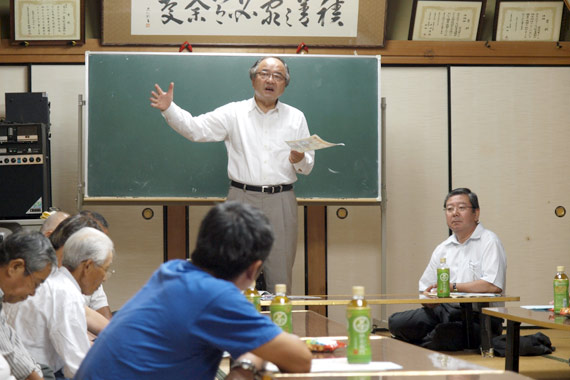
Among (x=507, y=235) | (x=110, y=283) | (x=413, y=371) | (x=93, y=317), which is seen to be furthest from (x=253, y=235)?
(x=507, y=235)

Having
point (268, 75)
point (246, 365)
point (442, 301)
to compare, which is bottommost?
point (442, 301)

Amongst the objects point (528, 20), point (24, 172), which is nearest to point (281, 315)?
point (24, 172)

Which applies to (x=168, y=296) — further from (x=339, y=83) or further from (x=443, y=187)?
(x=443, y=187)

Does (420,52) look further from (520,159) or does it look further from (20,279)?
(20,279)

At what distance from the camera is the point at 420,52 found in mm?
5801

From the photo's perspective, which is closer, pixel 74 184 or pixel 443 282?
pixel 443 282

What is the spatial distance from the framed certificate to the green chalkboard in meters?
1.15

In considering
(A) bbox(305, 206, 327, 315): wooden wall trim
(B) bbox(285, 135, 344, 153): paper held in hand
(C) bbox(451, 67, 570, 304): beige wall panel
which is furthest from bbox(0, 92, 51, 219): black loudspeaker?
(C) bbox(451, 67, 570, 304): beige wall panel

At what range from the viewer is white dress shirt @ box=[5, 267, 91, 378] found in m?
2.36

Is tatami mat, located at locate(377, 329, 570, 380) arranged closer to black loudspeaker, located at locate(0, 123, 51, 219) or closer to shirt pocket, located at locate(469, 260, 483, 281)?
shirt pocket, located at locate(469, 260, 483, 281)

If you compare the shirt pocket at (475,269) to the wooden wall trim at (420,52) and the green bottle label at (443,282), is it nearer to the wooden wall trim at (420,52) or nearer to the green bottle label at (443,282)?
the green bottle label at (443,282)

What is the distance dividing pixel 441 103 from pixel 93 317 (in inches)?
145

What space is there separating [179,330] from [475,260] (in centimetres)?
319

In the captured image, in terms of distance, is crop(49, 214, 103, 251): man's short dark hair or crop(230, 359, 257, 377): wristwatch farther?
crop(49, 214, 103, 251): man's short dark hair
